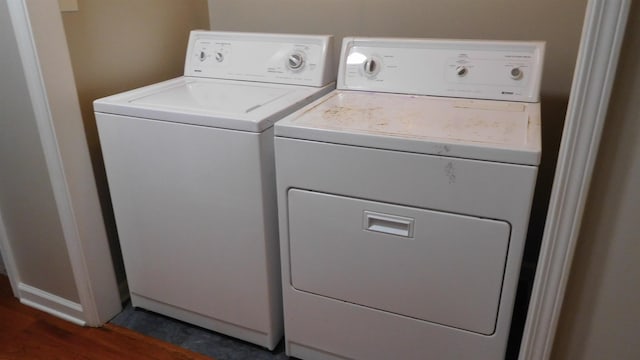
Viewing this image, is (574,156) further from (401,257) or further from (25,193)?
(25,193)

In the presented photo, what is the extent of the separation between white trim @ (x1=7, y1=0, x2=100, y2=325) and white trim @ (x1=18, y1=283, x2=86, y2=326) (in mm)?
53

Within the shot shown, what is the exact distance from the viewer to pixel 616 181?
0.92m

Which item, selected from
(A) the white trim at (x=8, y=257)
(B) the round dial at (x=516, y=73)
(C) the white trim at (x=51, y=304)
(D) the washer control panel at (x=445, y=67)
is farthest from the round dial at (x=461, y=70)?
(A) the white trim at (x=8, y=257)

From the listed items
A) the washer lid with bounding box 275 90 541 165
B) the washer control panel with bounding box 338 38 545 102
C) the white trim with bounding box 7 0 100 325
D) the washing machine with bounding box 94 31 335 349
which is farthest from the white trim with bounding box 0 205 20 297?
the washer control panel with bounding box 338 38 545 102

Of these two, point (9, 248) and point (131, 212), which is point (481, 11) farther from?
point (9, 248)

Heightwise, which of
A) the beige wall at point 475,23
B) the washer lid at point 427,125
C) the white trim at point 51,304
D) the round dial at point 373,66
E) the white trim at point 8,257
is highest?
the beige wall at point 475,23

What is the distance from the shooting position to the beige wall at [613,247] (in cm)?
87

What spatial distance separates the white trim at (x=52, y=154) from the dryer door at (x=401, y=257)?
31.2 inches

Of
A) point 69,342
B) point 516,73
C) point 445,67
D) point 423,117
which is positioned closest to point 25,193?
point 69,342

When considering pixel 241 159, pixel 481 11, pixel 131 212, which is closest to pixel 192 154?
pixel 241 159

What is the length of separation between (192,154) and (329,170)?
0.45 metres

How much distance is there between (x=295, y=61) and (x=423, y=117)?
0.60m

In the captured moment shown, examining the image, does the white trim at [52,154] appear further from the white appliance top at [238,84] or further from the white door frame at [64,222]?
the white appliance top at [238,84]

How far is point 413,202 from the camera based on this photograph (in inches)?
47.1
